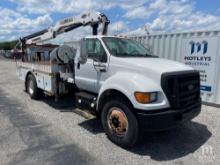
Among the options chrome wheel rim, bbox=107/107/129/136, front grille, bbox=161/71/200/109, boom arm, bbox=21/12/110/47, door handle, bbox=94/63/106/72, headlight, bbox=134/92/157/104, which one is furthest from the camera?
boom arm, bbox=21/12/110/47

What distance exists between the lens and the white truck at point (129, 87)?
428cm

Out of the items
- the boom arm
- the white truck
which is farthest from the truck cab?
the boom arm

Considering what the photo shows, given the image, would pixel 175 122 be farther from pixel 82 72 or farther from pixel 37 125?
pixel 37 125

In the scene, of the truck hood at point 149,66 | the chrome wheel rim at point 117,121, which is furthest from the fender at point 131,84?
the chrome wheel rim at point 117,121

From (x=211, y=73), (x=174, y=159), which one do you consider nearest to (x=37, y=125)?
(x=174, y=159)

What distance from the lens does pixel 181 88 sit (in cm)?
456

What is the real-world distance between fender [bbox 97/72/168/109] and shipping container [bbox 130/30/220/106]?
3206 mm

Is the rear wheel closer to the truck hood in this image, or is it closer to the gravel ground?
the gravel ground

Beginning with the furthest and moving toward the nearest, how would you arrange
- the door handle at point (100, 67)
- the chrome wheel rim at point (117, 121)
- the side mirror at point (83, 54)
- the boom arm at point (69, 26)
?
the boom arm at point (69, 26) < the side mirror at point (83, 54) < the door handle at point (100, 67) < the chrome wheel rim at point (117, 121)

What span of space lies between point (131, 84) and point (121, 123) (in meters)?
0.83

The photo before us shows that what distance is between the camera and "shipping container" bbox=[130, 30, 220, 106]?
8156 mm

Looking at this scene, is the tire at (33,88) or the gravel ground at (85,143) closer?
the gravel ground at (85,143)

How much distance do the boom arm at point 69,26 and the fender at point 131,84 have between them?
2537mm

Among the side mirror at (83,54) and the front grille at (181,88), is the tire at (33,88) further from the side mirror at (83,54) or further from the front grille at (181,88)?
the front grille at (181,88)
